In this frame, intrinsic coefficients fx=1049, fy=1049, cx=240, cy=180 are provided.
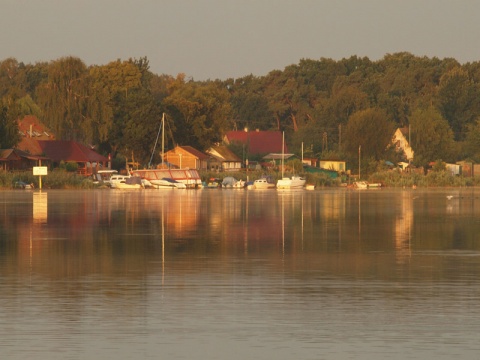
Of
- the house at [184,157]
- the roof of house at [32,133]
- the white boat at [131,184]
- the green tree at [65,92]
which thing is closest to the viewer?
the white boat at [131,184]

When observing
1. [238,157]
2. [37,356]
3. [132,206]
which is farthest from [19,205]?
[238,157]

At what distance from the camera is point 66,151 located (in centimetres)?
11581

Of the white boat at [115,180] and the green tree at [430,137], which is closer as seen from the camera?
the white boat at [115,180]

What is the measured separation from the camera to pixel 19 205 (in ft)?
195

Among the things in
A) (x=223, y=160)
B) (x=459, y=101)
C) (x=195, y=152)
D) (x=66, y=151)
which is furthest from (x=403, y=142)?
(x=66, y=151)

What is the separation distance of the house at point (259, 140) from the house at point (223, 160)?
28.7 ft

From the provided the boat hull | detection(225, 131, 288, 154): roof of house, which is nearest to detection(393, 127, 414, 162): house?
detection(225, 131, 288, 154): roof of house

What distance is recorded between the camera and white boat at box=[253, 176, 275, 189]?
108 meters

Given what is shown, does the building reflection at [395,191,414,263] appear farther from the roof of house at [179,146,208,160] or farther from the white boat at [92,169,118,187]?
the roof of house at [179,146,208,160]

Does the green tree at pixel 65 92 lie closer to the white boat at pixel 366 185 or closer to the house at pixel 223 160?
the house at pixel 223 160

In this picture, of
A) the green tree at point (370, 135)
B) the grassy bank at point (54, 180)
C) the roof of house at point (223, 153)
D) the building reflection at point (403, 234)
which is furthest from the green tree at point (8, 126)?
the building reflection at point (403, 234)

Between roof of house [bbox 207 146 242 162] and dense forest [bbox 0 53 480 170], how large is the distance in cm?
379

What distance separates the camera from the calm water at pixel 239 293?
1480 centimetres

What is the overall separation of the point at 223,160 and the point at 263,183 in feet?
103
